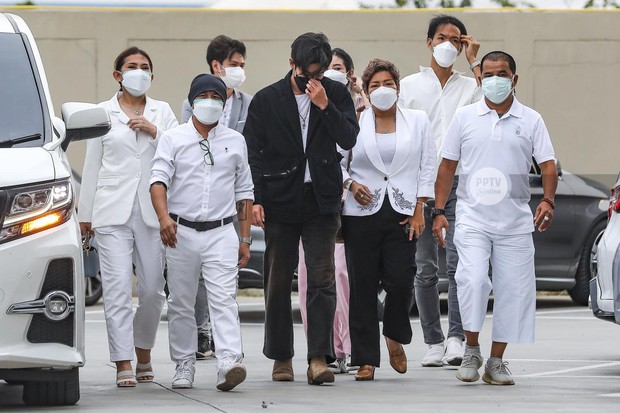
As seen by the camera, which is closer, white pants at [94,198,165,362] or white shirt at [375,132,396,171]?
white pants at [94,198,165,362]

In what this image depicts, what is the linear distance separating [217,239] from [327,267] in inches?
30.6

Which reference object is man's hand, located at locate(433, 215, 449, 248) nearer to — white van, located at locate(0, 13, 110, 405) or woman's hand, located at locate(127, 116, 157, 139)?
woman's hand, located at locate(127, 116, 157, 139)

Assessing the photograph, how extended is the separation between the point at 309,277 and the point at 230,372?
3.30ft

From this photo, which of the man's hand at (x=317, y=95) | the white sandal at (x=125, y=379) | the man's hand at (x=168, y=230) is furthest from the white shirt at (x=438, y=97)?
the white sandal at (x=125, y=379)

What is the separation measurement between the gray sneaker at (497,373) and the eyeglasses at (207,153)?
2.08 meters

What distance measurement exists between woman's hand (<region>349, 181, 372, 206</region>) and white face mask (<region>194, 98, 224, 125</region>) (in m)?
1.05

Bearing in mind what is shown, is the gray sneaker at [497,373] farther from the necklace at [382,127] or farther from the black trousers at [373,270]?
the necklace at [382,127]

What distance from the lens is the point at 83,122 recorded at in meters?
7.97

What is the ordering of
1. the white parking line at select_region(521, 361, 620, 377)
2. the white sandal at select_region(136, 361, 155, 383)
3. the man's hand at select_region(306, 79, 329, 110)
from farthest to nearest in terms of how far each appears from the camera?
1. the white parking line at select_region(521, 361, 620, 377)
2. the white sandal at select_region(136, 361, 155, 383)
3. the man's hand at select_region(306, 79, 329, 110)

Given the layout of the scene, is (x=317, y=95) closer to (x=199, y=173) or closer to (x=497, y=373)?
(x=199, y=173)

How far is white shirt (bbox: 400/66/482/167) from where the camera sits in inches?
411

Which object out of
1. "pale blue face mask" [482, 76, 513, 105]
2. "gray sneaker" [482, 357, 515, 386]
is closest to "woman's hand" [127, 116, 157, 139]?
"pale blue face mask" [482, 76, 513, 105]

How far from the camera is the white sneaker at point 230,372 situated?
842 centimetres

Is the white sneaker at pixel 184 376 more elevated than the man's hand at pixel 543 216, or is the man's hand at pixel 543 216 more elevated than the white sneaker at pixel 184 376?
the man's hand at pixel 543 216
